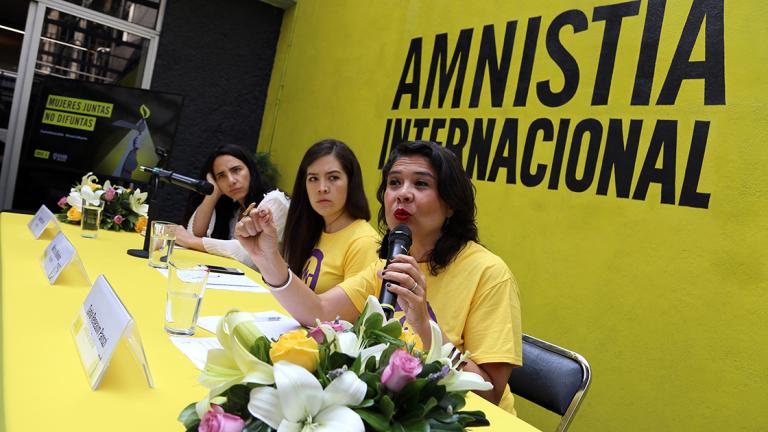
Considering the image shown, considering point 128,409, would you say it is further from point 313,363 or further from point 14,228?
point 14,228

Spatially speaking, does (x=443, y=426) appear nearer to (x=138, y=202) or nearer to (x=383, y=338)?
(x=383, y=338)

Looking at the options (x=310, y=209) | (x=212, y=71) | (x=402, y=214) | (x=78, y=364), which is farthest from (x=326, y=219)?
(x=212, y=71)

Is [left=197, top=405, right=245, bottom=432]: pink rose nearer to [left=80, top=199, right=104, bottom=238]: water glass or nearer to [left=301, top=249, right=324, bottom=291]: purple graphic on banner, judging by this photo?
[left=301, top=249, right=324, bottom=291]: purple graphic on banner

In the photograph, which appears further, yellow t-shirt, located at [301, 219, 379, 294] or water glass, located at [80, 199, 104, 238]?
water glass, located at [80, 199, 104, 238]

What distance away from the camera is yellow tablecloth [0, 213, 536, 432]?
2.42 ft

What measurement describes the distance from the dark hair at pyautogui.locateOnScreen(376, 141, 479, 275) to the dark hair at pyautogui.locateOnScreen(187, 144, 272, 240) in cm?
171

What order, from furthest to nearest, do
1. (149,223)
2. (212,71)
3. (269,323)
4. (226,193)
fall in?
1. (212,71)
2. (226,193)
3. (149,223)
4. (269,323)

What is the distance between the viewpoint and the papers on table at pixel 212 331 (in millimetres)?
1055

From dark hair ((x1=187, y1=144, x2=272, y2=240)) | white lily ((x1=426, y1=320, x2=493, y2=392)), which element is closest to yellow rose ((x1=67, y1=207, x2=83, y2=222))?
dark hair ((x1=187, y1=144, x2=272, y2=240))

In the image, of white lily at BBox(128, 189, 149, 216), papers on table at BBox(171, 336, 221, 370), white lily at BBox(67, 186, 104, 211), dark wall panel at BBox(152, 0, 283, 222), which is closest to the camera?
papers on table at BBox(171, 336, 221, 370)

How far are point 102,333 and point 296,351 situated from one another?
0.48 metres

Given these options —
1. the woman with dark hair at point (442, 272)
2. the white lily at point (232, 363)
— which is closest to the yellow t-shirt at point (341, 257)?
the woman with dark hair at point (442, 272)

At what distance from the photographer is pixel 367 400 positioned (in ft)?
1.82

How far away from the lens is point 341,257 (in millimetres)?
2094
